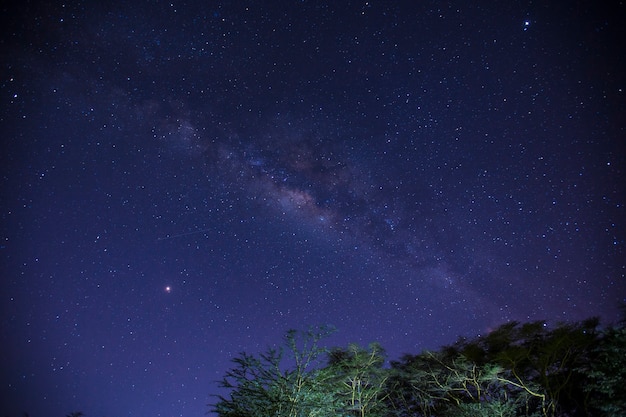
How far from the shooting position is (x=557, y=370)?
16844 mm

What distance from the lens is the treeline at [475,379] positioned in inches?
376

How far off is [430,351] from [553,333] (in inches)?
254

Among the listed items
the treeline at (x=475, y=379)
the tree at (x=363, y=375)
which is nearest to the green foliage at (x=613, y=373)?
the treeline at (x=475, y=379)

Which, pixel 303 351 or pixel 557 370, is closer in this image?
pixel 303 351

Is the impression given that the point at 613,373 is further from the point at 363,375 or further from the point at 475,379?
the point at 363,375

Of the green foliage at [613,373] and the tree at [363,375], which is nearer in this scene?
the green foliage at [613,373]

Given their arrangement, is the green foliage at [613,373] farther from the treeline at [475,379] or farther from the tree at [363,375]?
the tree at [363,375]

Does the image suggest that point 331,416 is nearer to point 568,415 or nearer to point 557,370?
point 557,370

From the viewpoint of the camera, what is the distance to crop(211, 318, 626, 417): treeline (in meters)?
9.55

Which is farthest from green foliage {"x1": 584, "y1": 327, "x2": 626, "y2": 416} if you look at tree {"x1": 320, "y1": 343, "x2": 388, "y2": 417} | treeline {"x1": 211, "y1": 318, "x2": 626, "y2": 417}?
tree {"x1": 320, "y1": 343, "x2": 388, "y2": 417}

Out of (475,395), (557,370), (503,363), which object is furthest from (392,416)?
(557,370)

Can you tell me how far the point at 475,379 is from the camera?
17094 millimetres

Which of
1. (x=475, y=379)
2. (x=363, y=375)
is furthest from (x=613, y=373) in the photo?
(x=363, y=375)

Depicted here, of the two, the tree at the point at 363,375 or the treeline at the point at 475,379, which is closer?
the treeline at the point at 475,379
